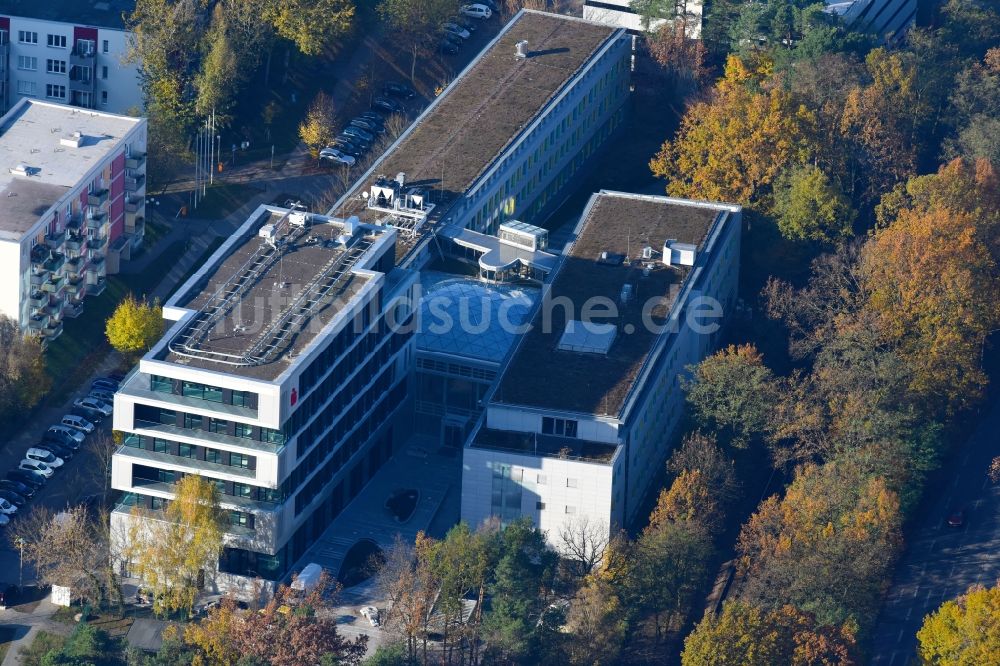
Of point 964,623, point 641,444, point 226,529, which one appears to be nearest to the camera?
point 964,623

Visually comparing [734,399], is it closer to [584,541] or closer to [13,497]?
[584,541]

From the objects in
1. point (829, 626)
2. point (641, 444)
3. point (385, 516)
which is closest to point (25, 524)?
point (385, 516)

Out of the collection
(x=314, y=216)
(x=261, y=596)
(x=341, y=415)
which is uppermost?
(x=314, y=216)

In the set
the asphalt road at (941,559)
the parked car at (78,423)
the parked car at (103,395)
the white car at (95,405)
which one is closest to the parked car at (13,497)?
the parked car at (78,423)

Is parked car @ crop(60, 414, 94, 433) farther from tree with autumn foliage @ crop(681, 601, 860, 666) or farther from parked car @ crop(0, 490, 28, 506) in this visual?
tree with autumn foliage @ crop(681, 601, 860, 666)

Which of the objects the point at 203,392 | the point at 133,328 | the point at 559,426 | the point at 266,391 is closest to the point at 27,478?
the point at 133,328

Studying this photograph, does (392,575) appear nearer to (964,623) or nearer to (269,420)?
(269,420)
